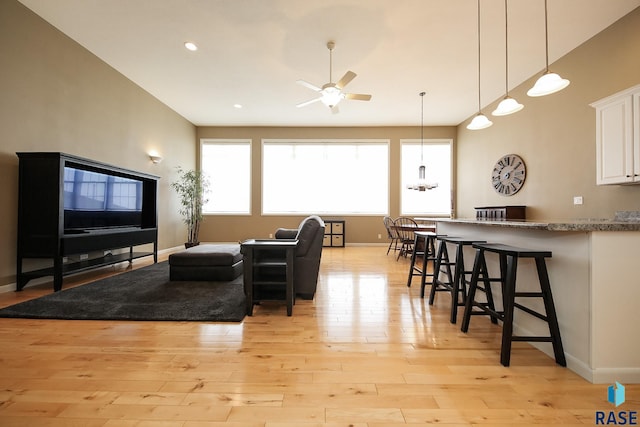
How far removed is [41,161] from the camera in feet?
9.74

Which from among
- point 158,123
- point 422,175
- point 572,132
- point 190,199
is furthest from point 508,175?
point 158,123

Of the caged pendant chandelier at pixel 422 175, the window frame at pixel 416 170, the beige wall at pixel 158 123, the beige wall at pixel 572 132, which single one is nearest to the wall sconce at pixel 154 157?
the beige wall at pixel 158 123

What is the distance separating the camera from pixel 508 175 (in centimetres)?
521

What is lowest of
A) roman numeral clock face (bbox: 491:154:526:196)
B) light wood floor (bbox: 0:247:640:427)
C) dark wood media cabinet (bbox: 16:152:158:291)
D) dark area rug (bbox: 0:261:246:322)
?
light wood floor (bbox: 0:247:640:427)

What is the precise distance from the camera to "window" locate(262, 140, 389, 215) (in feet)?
24.6

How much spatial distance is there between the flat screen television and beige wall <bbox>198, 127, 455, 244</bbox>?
2.85 m

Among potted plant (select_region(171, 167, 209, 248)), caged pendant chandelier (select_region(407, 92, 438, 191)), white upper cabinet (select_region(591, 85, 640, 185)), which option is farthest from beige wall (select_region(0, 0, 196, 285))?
white upper cabinet (select_region(591, 85, 640, 185))

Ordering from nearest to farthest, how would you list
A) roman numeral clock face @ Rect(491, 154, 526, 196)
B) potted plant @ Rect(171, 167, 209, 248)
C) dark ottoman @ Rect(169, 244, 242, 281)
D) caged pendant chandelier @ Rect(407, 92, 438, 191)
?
1. dark ottoman @ Rect(169, 244, 242, 281)
2. roman numeral clock face @ Rect(491, 154, 526, 196)
3. caged pendant chandelier @ Rect(407, 92, 438, 191)
4. potted plant @ Rect(171, 167, 209, 248)

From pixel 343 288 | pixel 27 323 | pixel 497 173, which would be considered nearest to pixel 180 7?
pixel 27 323

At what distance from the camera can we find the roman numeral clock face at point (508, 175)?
4.91 m

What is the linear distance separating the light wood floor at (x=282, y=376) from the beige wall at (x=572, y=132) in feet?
9.24

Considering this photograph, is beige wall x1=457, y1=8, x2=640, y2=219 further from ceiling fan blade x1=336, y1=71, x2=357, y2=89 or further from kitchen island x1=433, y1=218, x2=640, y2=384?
ceiling fan blade x1=336, y1=71, x2=357, y2=89

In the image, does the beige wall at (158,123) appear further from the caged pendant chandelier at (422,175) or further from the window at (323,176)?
the window at (323,176)

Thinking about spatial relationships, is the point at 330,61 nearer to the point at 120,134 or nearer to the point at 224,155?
the point at 120,134
